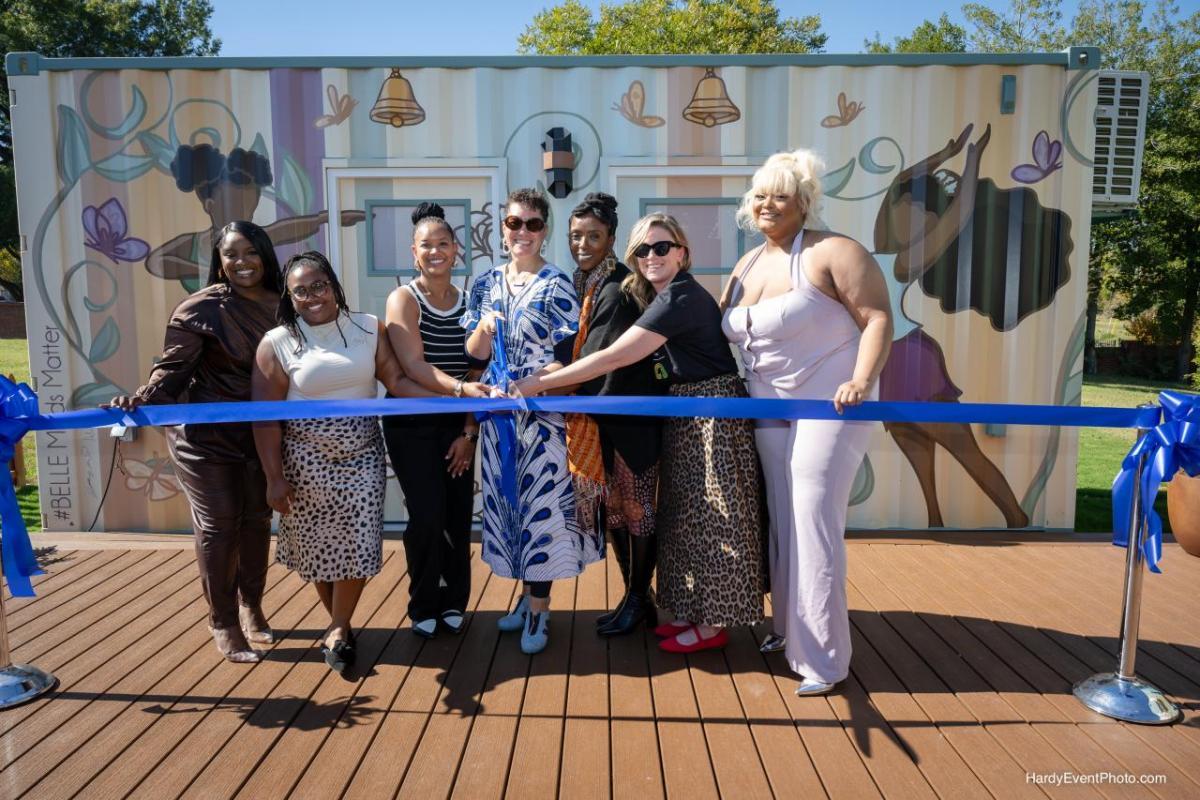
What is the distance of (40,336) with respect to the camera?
190 inches

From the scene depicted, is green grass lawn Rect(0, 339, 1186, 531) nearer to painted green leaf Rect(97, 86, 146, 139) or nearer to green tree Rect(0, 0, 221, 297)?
painted green leaf Rect(97, 86, 146, 139)

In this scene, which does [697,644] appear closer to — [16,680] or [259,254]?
[259,254]

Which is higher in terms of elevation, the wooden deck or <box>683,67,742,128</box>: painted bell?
<box>683,67,742,128</box>: painted bell

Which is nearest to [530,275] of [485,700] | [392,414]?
[392,414]

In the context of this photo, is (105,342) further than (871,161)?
Yes

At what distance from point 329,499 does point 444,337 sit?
2.49 feet

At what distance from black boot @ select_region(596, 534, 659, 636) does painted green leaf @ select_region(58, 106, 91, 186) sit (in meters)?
4.14

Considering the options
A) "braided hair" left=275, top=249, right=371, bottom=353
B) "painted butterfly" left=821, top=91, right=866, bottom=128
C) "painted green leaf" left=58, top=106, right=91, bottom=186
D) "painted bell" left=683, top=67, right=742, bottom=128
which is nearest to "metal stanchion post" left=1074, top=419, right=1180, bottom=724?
"painted butterfly" left=821, top=91, right=866, bottom=128

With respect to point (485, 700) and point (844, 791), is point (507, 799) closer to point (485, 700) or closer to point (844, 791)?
point (485, 700)

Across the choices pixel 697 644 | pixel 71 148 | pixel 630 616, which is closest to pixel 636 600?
pixel 630 616

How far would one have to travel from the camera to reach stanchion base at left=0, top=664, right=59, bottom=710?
2.70 metres

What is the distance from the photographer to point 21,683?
2.76 m

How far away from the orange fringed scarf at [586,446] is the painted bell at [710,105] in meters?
2.11

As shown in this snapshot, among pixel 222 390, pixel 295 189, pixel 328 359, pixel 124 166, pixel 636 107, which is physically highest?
pixel 636 107
